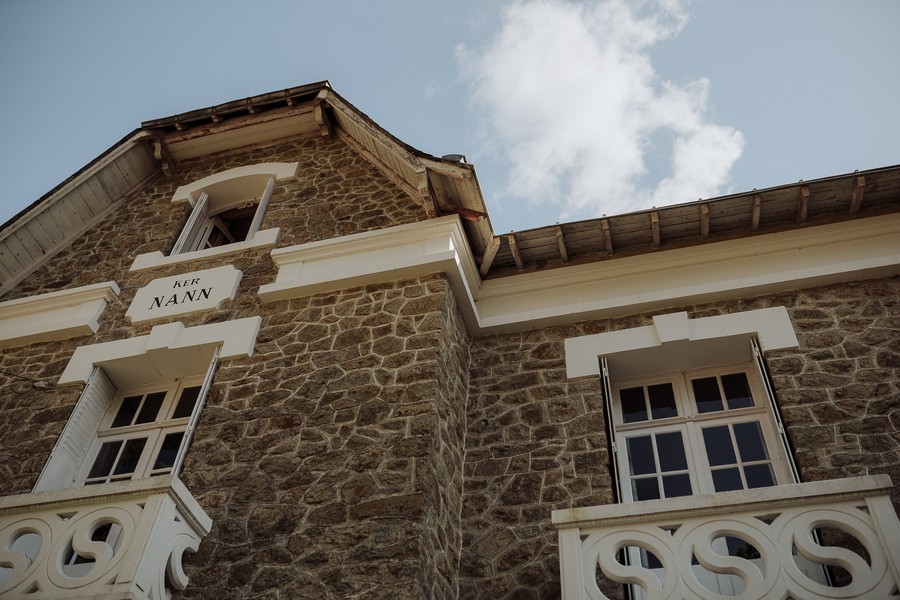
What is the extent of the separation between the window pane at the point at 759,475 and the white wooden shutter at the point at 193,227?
6.05m

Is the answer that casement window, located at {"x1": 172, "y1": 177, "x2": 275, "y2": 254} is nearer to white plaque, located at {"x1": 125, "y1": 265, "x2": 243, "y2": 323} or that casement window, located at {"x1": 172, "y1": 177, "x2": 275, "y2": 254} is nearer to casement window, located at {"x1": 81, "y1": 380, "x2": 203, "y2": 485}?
white plaque, located at {"x1": 125, "y1": 265, "x2": 243, "y2": 323}

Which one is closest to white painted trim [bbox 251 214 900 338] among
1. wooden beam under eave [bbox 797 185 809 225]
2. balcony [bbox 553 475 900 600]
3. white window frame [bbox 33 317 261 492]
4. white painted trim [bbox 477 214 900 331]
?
white painted trim [bbox 477 214 900 331]

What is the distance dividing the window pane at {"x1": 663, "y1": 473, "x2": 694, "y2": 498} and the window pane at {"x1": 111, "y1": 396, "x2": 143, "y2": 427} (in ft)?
15.1

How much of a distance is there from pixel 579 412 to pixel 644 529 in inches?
76.0

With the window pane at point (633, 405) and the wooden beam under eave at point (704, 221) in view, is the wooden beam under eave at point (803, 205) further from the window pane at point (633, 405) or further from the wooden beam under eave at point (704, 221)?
the window pane at point (633, 405)

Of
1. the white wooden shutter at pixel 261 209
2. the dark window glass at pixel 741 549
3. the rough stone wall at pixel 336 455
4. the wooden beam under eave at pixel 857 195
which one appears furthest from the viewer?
the white wooden shutter at pixel 261 209

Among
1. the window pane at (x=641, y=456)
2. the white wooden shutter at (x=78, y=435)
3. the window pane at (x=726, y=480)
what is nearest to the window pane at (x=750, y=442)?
the window pane at (x=726, y=480)

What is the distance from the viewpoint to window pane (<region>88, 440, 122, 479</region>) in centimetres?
712

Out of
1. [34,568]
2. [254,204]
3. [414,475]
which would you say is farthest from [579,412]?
[254,204]

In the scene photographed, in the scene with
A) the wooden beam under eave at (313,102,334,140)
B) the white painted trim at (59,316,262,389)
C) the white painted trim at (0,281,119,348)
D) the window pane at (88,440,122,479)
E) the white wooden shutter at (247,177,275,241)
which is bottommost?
the window pane at (88,440,122,479)

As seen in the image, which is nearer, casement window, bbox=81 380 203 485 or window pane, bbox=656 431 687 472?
window pane, bbox=656 431 687 472

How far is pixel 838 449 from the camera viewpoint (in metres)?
6.06

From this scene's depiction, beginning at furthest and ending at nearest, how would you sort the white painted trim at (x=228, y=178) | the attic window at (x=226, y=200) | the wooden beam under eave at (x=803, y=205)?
the white painted trim at (x=228, y=178), the attic window at (x=226, y=200), the wooden beam under eave at (x=803, y=205)

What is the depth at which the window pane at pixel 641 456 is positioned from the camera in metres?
6.67
